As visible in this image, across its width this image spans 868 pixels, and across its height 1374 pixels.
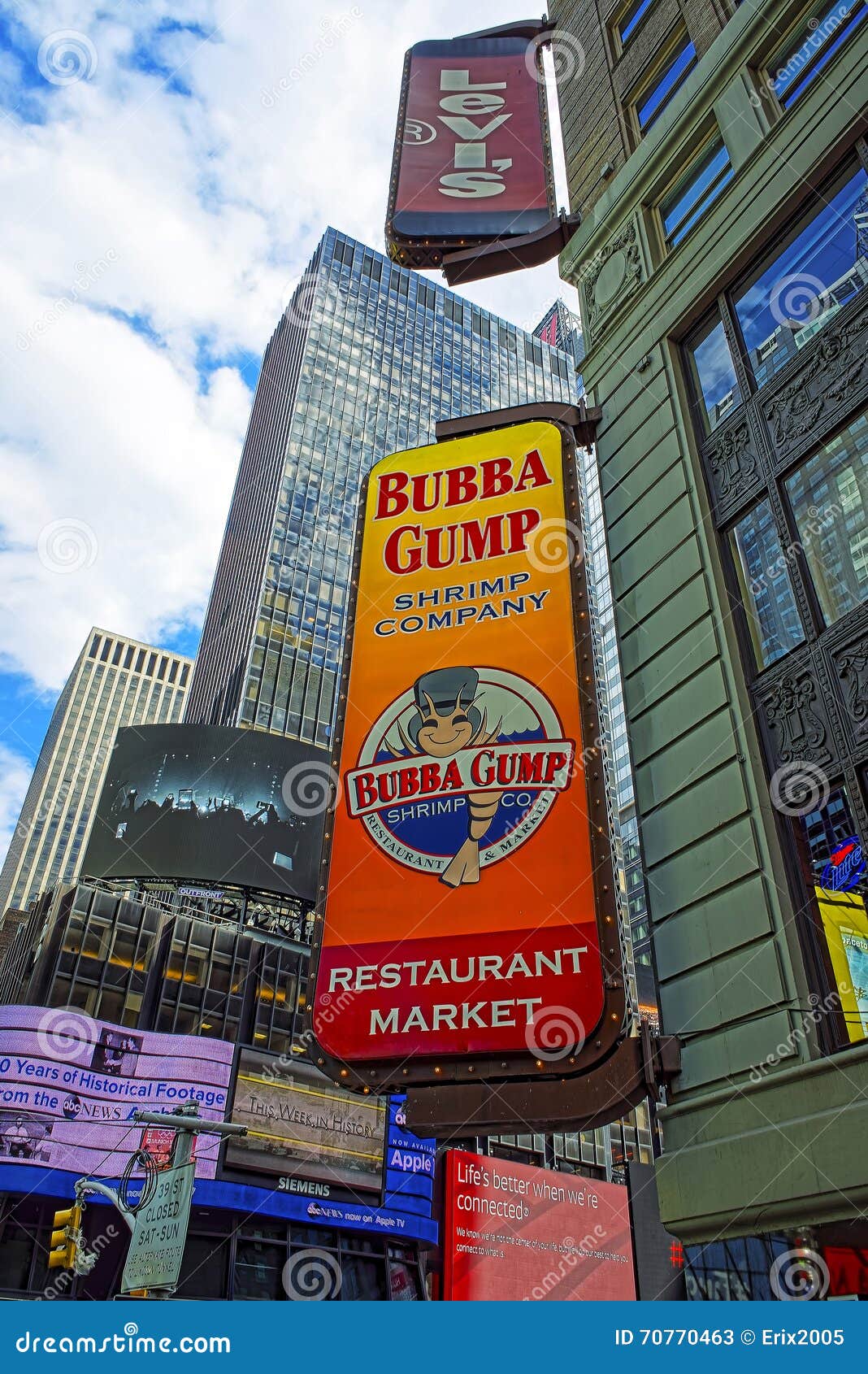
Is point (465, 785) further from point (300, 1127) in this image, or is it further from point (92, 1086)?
point (300, 1127)

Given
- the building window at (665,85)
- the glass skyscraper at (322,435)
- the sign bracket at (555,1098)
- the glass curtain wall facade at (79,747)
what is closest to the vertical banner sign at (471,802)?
the sign bracket at (555,1098)

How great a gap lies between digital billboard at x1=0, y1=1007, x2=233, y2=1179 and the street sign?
18.4 metres

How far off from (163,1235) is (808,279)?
15403mm

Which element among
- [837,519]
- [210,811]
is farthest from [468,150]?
[210,811]

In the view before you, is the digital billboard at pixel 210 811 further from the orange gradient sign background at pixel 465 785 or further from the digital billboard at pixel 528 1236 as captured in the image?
the orange gradient sign background at pixel 465 785

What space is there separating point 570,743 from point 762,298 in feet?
22.3

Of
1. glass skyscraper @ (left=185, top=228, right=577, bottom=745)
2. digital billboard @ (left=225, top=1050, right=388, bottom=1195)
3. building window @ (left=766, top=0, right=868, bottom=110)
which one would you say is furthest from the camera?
glass skyscraper @ (left=185, top=228, right=577, bottom=745)

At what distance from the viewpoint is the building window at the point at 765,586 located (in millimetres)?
10602

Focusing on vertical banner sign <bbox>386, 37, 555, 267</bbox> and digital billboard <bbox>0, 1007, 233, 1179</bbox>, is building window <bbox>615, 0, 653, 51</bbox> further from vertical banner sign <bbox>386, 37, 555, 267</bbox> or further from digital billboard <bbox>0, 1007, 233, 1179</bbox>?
digital billboard <bbox>0, 1007, 233, 1179</bbox>

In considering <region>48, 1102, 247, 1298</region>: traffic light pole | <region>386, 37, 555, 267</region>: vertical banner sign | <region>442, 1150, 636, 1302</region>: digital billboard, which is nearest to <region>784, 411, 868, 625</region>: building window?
<region>386, 37, 555, 267</region>: vertical banner sign

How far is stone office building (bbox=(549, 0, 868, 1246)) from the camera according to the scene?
28.6 ft

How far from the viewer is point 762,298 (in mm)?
12516

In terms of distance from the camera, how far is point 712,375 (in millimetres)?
13156

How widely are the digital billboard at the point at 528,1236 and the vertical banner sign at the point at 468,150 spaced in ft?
118
